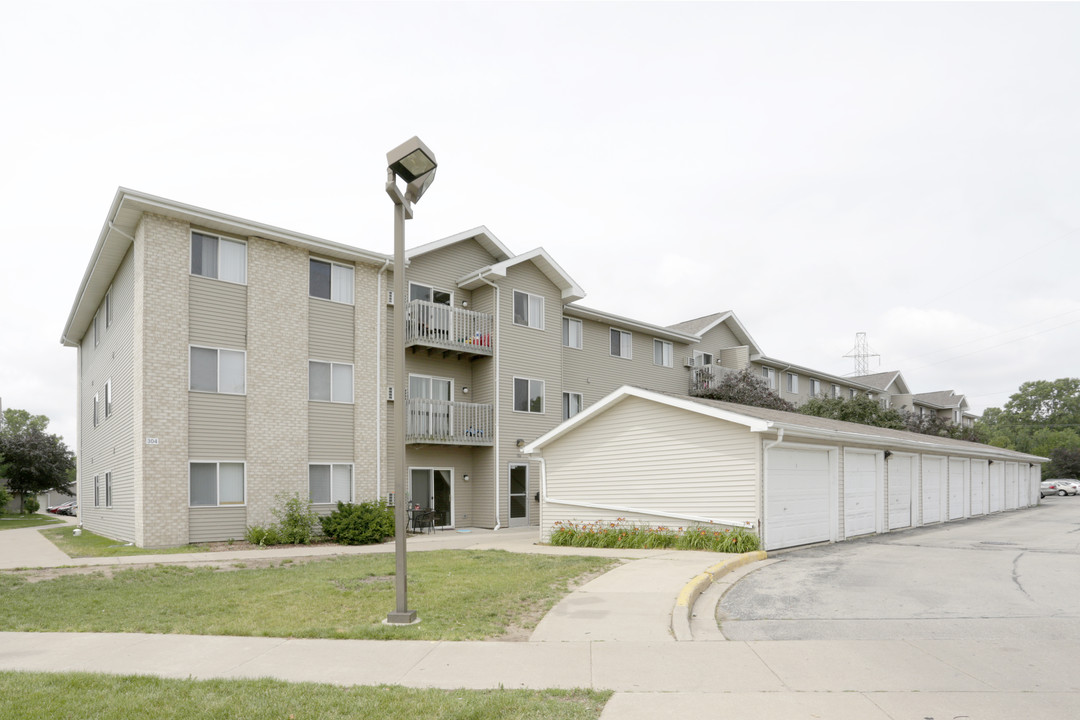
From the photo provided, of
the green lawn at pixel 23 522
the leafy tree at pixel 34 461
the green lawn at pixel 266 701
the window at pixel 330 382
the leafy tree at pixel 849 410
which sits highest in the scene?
the window at pixel 330 382

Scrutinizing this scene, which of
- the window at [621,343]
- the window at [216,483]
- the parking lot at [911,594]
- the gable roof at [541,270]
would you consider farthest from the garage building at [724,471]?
the window at [621,343]

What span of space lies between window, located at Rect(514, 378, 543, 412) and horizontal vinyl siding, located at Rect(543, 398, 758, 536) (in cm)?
610

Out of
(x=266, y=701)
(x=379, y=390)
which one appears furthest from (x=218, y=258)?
(x=266, y=701)

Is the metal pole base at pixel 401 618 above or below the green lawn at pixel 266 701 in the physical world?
below

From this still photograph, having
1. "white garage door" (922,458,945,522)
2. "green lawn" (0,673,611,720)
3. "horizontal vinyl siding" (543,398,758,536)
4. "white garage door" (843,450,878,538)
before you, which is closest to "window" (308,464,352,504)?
"horizontal vinyl siding" (543,398,758,536)

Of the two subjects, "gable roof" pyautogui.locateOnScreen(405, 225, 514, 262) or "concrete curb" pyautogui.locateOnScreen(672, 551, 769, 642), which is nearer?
"concrete curb" pyautogui.locateOnScreen(672, 551, 769, 642)

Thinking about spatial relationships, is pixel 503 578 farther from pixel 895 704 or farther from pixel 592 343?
pixel 592 343

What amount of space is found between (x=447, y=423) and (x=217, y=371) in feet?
23.3

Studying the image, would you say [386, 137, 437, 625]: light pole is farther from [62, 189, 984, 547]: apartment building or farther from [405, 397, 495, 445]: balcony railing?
[405, 397, 495, 445]: balcony railing

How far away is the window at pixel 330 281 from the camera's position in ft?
69.7

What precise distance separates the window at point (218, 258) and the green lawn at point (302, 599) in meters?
8.84

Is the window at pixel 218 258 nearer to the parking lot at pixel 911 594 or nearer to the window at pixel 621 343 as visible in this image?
the parking lot at pixel 911 594

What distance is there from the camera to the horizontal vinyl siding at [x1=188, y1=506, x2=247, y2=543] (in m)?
18.3

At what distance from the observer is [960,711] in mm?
5012
